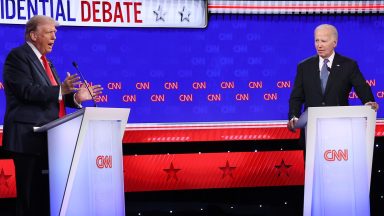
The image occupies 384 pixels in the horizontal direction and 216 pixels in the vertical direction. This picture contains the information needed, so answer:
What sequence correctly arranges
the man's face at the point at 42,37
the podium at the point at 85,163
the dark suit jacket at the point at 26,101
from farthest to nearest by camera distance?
the man's face at the point at 42,37, the dark suit jacket at the point at 26,101, the podium at the point at 85,163

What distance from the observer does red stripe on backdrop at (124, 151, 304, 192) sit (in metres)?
5.05

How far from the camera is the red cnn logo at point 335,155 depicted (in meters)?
3.61

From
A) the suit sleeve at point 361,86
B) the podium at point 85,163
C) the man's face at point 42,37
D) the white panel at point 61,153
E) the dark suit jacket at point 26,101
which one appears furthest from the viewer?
the suit sleeve at point 361,86

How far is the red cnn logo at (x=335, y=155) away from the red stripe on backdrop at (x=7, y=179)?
2438mm

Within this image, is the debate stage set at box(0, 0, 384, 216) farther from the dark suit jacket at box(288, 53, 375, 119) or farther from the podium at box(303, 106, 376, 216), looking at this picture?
the podium at box(303, 106, 376, 216)

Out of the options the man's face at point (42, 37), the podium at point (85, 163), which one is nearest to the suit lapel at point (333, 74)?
the podium at point (85, 163)

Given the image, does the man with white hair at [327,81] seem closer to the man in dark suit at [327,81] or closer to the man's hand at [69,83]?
the man in dark suit at [327,81]

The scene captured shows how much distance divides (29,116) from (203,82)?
1.77m

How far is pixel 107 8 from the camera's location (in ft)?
16.2

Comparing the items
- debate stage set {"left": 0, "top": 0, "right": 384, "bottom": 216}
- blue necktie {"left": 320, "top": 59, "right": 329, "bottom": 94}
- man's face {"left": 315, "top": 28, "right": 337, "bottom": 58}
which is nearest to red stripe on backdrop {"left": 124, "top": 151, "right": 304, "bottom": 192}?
debate stage set {"left": 0, "top": 0, "right": 384, "bottom": 216}

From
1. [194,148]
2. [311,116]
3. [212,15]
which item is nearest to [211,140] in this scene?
[194,148]

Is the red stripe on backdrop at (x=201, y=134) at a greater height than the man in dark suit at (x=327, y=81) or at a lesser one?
lesser

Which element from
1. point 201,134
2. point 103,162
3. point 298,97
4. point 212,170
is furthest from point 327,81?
point 103,162

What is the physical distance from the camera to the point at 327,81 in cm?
439
